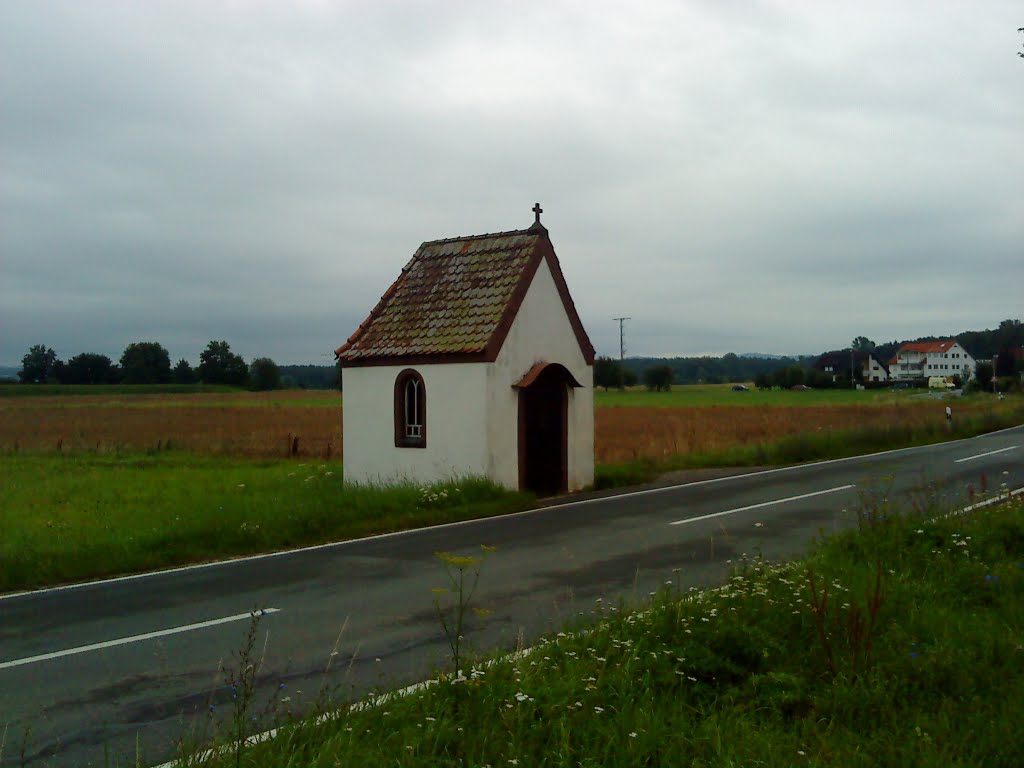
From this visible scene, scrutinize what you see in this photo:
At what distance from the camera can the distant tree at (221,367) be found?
114 metres

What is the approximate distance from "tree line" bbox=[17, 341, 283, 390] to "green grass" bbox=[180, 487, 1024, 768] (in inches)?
4308

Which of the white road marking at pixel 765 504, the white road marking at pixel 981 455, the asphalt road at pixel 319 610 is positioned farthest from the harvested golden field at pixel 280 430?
the asphalt road at pixel 319 610

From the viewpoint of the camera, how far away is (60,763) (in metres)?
5.11

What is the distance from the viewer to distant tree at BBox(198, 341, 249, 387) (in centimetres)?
11353

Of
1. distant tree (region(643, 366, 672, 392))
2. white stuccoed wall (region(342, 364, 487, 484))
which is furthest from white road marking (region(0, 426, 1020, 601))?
distant tree (region(643, 366, 672, 392))

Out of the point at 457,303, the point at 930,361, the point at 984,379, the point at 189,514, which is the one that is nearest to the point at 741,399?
the point at 984,379

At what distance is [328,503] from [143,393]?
86008 mm

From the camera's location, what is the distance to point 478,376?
17031mm

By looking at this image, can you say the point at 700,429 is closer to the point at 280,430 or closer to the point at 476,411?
the point at 280,430

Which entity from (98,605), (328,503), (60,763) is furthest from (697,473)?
(60,763)

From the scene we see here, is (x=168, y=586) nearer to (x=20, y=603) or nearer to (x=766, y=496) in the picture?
(x=20, y=603)

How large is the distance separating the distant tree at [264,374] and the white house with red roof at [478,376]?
4117 inches

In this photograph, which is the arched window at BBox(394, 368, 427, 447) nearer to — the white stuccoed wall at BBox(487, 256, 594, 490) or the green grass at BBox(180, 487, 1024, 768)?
the white stuccoed wall at BBox(487, 256, 594, 490)

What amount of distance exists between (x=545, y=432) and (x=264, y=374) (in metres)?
109
